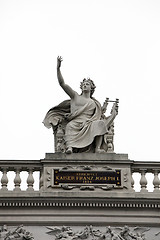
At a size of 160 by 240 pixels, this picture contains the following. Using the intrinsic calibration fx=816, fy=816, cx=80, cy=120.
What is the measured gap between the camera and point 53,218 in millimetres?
22297

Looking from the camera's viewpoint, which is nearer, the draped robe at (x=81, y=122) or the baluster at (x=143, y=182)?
the baluster at (x=143, y=182)

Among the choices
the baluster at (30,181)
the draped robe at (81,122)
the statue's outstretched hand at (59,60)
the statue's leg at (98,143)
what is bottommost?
the baluster at (30,181)

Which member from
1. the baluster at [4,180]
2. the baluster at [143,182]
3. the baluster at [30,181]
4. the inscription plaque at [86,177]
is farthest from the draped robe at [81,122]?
A: the baluster at [4,180]


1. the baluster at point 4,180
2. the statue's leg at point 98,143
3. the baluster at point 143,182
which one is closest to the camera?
the baluster at point 4,180

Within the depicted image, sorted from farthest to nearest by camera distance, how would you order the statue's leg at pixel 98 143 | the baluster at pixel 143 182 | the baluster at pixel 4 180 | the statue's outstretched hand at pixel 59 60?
the statue's outstretched hand at pixel 59 60, the statue's leg at pixel 98 143, the baluster at pixel 143 182, the baluster at pixel 4 180

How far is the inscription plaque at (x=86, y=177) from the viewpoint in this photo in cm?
2272

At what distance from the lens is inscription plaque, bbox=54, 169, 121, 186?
22719mm

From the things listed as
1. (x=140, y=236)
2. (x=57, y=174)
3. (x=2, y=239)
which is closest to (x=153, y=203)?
(x=140, y=236)

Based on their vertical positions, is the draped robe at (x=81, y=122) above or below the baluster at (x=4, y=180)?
above

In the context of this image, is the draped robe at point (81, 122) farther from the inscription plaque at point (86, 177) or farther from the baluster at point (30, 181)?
the baluster at point (30, 181)

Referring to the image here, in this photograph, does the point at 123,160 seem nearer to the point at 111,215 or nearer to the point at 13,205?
the point at 111,215

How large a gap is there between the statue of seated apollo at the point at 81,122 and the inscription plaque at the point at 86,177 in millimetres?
724

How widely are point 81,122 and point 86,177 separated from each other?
1.95 meters

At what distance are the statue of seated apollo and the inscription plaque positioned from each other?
724 millimetres
